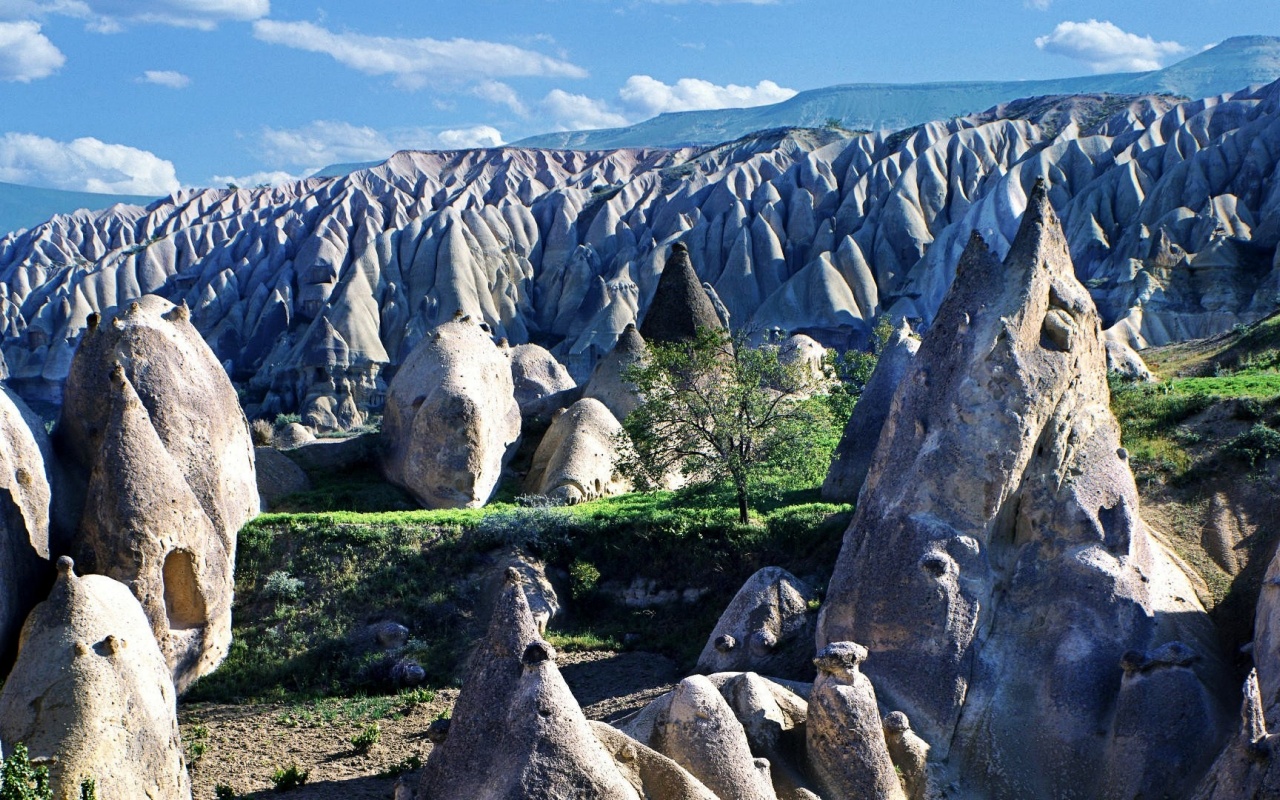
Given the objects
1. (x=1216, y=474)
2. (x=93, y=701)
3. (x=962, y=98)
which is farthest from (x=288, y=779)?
(x=962, y=98)

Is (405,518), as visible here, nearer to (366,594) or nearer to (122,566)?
(366,594)

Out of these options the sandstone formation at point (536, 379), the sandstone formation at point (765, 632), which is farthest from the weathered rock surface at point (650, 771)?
the sandstone formation at point (536, 379)

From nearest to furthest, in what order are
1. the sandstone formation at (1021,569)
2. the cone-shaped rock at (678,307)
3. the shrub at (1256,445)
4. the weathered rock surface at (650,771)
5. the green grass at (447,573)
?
the weathered rock surface at (650,771)
the sandstone formation at (1021,569)
the shrub at (1256,445)
the green grass at (447,573)
the cone-shaped rock at (678,307)

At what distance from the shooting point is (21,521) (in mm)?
15211

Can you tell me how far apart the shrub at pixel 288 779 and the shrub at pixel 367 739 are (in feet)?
2.77

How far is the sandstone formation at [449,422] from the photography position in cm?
2161

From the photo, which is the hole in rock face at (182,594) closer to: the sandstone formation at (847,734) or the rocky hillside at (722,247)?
the sandstone formation at (847,734)

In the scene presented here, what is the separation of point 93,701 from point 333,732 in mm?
3911

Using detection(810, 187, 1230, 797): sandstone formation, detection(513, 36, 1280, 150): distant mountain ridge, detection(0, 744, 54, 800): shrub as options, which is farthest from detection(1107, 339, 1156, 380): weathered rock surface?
detection(513, 36, 1280, 150): distant mountain ridge

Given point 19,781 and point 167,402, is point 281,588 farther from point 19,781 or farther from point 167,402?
point 19,781

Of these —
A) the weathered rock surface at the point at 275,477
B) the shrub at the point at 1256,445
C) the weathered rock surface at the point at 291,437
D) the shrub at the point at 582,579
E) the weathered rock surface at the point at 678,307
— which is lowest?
the shrub at the point at 582,579

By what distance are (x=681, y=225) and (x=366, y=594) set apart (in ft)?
189

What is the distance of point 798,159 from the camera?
8500cm

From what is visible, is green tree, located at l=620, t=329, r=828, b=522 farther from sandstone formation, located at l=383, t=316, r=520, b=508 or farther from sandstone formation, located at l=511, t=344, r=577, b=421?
sandstone formation, located at l=511, t=344, r=577, b=421
